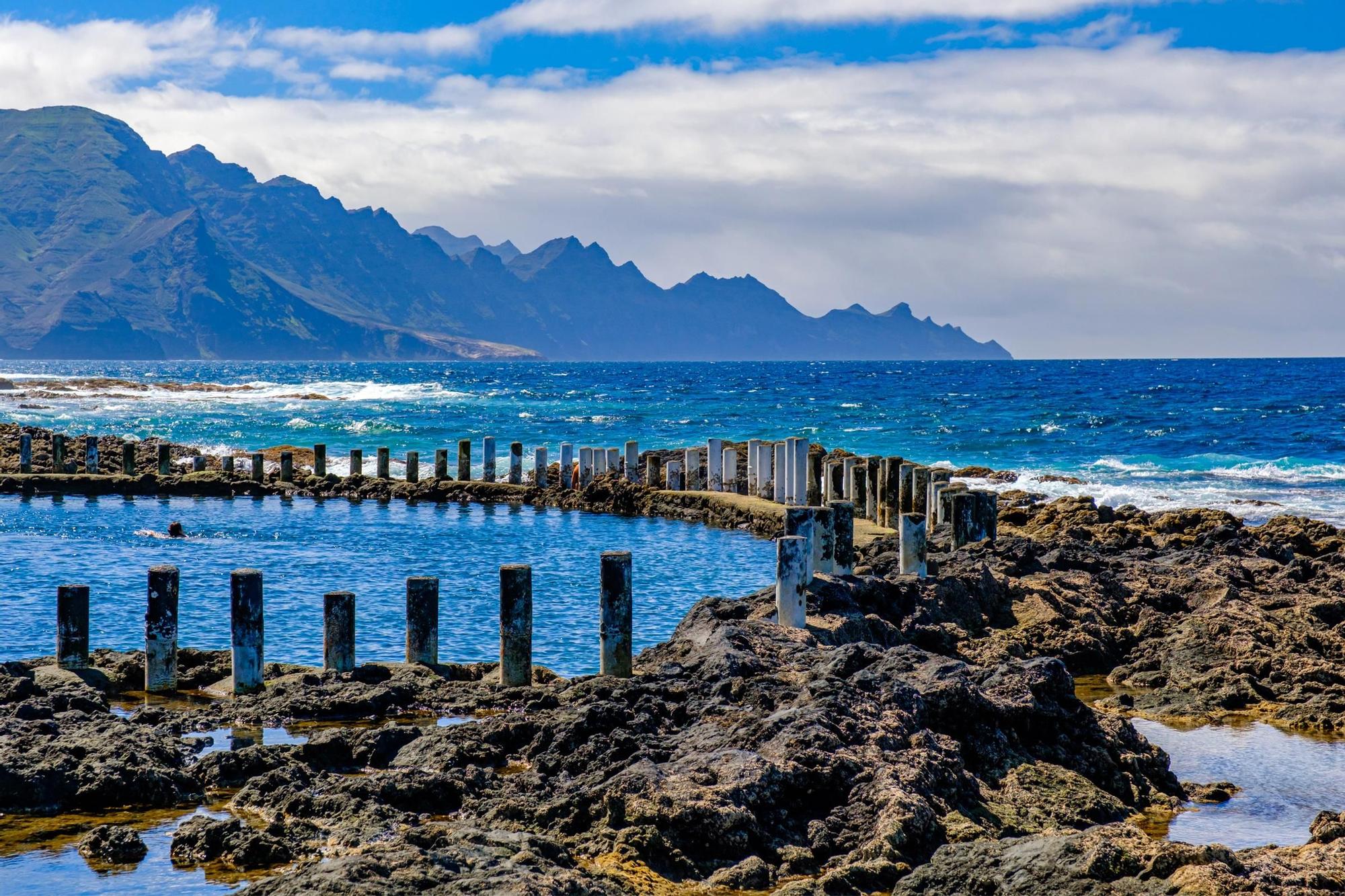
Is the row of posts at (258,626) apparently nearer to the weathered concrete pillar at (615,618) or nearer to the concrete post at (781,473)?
the weathered concrete pillar at (615,618)

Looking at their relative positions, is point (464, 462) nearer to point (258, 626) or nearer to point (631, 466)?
point (631, 466)

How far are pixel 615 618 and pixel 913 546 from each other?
4.38 metres

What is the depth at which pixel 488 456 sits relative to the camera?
34188 millimetres

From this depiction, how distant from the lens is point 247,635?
471 inches

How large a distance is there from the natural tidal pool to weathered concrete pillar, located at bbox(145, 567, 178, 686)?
1712mm

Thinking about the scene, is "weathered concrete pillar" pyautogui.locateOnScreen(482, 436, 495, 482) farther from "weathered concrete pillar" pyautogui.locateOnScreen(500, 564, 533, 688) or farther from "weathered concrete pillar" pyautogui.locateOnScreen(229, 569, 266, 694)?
"weathered concrete pillar" pyautogui.locateOnScreen(500, 564, 533, 688)

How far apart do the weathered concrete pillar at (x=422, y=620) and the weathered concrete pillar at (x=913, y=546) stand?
17.7 ft

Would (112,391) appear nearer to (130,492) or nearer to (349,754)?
(130,492)

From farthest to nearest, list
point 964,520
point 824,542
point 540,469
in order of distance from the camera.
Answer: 1. point 540,469
2. point 964,520
3. point 824,542

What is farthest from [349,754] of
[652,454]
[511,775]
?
[652,454]

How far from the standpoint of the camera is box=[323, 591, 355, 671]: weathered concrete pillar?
12242 mm

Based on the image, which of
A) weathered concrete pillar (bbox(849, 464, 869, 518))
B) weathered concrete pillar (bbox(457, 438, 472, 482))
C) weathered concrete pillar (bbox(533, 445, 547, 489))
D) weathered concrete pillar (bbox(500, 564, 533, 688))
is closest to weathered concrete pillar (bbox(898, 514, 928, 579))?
weathered concrete pillar (bbox(500, 564, 533, 688))

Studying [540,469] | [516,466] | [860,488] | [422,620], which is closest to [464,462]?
[516,466]

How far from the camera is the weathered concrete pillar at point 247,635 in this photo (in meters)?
11.9
